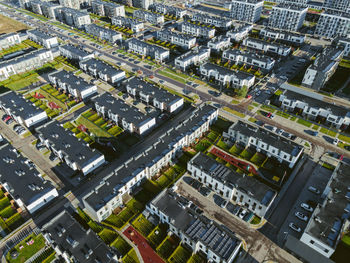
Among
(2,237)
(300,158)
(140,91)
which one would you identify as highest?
(140,91)

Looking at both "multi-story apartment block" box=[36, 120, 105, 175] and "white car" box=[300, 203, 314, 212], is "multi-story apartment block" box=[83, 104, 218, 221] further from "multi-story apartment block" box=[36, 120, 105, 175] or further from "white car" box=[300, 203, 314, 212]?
"white car" box=[300, 203, 314, 212]

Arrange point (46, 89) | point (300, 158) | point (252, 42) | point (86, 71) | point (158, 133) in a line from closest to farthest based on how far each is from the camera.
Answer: point (300, 158)
point (158, 133)
point (46, 89)
point (86, 71)
point (252, 42)

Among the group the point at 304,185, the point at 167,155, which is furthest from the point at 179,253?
the point at 304,185

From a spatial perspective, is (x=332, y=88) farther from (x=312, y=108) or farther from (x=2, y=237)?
(x=2, y=237)

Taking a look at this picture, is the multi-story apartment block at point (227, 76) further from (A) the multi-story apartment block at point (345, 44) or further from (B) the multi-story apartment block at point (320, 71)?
(A) the multi-story apartment block at point (345, 44)

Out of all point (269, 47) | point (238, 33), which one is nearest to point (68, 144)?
point (269, 47)

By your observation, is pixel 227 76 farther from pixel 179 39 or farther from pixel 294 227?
pixel 294 227

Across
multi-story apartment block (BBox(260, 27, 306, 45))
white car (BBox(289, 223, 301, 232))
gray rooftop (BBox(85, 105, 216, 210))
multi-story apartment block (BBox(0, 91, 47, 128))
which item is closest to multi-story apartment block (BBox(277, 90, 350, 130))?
gray rooftop (BBox(85, 105, 216, 210))
